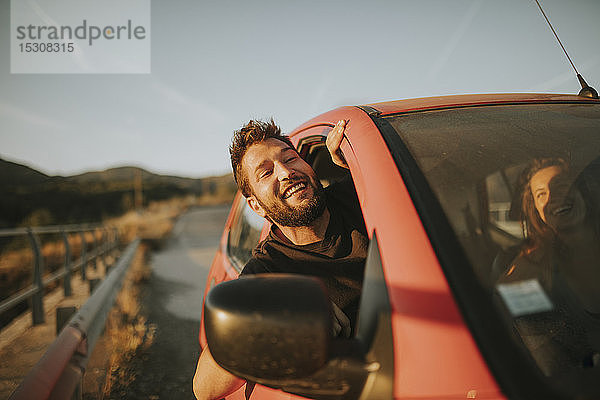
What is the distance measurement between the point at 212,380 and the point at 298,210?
2.55 feet

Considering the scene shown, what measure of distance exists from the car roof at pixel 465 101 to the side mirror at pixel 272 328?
96 cm

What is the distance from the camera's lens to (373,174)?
4.24ft

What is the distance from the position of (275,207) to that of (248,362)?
117cm

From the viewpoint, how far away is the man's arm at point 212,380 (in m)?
1.50

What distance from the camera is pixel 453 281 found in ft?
3.14

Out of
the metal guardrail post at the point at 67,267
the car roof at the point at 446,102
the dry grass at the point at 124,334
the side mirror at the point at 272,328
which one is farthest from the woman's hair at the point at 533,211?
the metal guardrail post at the point at 67,267

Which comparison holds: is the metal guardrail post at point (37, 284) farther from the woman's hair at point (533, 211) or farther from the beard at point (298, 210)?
the woman's hair at point (533, 211)

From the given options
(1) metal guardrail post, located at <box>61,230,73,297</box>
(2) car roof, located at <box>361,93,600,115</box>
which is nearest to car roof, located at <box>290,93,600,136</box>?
(2) car roof, located at <box>361,93,600,115</box>

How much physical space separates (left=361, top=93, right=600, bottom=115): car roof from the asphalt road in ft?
9.61

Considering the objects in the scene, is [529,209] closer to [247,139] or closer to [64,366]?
[247,139]

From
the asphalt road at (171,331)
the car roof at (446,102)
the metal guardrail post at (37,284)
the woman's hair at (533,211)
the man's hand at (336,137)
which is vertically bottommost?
the asphalt road at (171,331)

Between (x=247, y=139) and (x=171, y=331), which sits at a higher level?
(x=247, y=139)

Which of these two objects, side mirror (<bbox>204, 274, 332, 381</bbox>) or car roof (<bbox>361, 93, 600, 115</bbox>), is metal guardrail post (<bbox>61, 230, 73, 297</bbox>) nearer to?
car roof (<bbox>361, 93, 600, 115</bbox>)

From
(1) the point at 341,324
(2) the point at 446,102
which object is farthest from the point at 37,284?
(2) the point at 446,102
